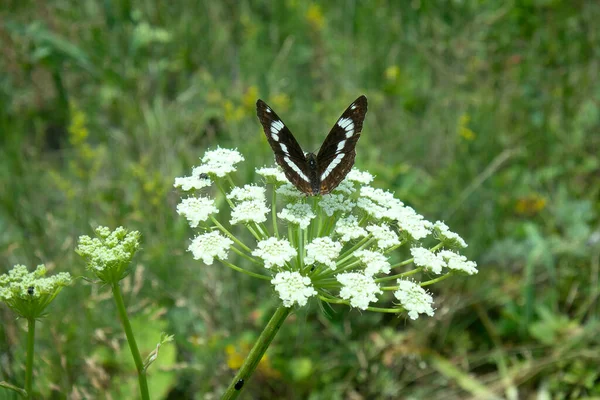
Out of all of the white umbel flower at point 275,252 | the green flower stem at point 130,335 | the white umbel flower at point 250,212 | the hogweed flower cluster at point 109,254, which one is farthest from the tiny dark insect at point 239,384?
the white umbel flower at point 250,212

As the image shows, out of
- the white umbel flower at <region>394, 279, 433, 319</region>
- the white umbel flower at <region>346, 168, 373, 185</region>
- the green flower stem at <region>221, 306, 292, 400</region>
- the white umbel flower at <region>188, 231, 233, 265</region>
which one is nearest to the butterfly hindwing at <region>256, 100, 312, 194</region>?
the white umbel flower at <region>346, 168, 373, 185</region>

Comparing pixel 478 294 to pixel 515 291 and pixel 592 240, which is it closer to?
pixel 515 291

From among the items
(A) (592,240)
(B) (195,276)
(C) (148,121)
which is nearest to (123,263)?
(B) (195,276)

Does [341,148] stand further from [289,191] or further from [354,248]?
[354,248]

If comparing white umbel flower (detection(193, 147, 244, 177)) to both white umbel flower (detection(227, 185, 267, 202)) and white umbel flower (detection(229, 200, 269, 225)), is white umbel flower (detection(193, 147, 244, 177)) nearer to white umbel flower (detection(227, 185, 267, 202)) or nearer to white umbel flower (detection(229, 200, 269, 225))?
white umbel flower (detection(227, 185, 267, 202))

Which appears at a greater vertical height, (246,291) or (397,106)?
(397,106)

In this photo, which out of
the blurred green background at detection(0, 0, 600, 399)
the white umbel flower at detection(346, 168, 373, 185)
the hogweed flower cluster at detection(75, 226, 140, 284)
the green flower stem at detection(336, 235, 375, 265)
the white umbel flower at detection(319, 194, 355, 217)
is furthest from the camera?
the blurred green background at detection(0, 0, 600, 399)
